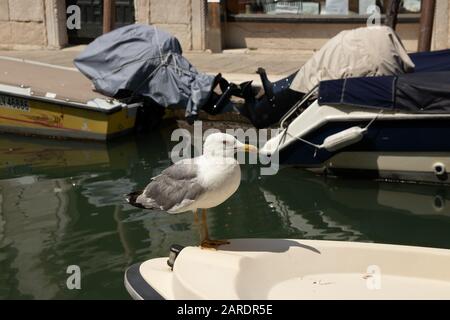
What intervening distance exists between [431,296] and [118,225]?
10.8 ft

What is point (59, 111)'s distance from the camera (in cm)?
942

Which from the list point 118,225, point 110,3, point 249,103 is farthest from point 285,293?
point 110,3

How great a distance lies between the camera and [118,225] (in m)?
6.71

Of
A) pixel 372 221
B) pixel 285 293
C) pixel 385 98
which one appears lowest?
pixel 372 221

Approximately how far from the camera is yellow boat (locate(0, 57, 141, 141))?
930 cm

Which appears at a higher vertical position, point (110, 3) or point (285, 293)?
point (110, 3)

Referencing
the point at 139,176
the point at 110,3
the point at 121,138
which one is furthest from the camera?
the point at 110,3

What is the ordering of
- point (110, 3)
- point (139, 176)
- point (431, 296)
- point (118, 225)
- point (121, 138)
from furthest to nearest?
point (110, 3), point (121, 138), point (139, 176), point (118, 225), point (431, 296)

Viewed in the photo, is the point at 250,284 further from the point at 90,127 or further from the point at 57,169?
the point at 90,127

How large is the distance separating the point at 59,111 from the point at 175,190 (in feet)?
16.0

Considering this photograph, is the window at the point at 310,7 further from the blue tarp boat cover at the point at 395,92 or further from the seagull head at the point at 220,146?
the seagull head at the point at 220,146

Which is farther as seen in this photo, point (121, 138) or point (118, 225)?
point (121, 138)

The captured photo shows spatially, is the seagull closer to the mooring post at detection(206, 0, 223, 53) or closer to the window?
the mooring post at detection(206, 0, 223, 53)

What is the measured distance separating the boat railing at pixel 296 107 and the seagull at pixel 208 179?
10.6ft
